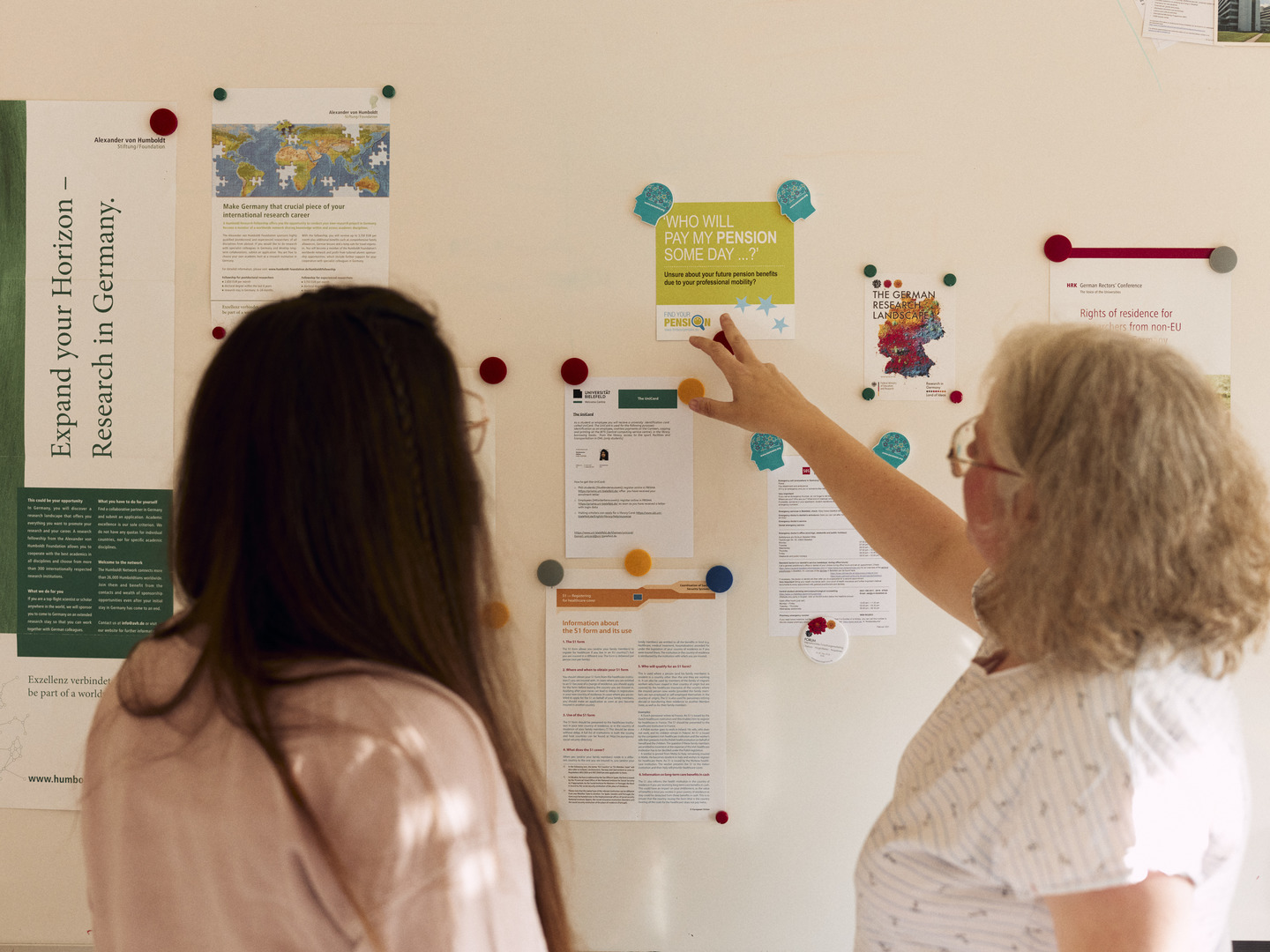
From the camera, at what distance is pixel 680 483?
1.15 m

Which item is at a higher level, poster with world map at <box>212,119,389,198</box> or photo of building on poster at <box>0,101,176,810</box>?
poster with world map at <box>212,119,389,198</box>

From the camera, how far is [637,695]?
1.15 metres

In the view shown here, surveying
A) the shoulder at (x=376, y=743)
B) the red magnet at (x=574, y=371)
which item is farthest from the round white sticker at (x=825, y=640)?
the shoulder at (x=376, y=743)

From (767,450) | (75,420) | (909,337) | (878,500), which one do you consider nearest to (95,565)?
(75,420)

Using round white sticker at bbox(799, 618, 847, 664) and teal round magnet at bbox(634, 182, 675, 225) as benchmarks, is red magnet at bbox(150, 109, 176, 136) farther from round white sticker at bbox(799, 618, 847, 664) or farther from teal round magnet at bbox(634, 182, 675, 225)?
round white sticker at bbox(799, 618, 847, 664)

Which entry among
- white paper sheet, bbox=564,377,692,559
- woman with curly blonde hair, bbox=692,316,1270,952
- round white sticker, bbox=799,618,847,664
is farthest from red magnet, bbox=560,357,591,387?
woman with curly blonde hair, bbox=692,316,1270,952

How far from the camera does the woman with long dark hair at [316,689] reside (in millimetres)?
525

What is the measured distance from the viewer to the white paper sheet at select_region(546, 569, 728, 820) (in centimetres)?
115

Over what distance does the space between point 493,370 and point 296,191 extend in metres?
0.37

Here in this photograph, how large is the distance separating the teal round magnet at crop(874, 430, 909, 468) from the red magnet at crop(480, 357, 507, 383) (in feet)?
1.73

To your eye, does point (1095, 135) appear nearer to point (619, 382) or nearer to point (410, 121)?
point (619, 382)

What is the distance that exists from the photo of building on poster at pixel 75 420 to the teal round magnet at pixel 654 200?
25.9 inches

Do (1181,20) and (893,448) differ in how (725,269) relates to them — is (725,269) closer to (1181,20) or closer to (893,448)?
(893,448)

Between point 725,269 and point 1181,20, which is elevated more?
→ point 1181,20
